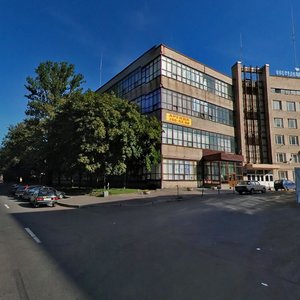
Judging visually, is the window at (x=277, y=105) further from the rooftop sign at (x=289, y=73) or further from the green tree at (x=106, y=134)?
the green tree at (x=106, y=134)

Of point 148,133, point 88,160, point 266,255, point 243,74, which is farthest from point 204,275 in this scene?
point 243,74

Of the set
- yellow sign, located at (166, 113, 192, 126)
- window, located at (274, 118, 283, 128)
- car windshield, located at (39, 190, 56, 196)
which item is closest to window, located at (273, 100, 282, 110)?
window, located at (274, 118, 283, 128)

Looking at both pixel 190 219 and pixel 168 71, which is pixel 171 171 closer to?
pixel 168 71

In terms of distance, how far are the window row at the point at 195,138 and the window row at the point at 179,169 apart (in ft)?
8.43

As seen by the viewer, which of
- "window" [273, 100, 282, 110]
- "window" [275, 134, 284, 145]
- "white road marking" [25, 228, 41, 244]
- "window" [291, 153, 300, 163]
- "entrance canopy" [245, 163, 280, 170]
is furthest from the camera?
"window" [273, 100, 282, 110]

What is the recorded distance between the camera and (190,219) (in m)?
13.9

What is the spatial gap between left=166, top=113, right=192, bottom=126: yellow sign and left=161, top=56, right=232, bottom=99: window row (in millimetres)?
5832

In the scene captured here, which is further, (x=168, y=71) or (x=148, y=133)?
(x=168, y=71)

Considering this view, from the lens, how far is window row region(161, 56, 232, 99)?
137 ft

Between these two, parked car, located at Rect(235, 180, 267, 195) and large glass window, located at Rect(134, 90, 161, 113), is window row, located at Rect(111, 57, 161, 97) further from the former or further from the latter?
parked car, located at Rect(235, 180, 267, 195)

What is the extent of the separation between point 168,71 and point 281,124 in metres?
27.7

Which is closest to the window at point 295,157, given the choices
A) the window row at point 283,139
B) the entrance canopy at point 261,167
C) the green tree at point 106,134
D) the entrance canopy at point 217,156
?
the window row at point 283,139

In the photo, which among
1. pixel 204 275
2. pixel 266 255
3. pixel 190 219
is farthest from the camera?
pixel 190 219

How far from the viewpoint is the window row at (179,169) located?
3881 cm
